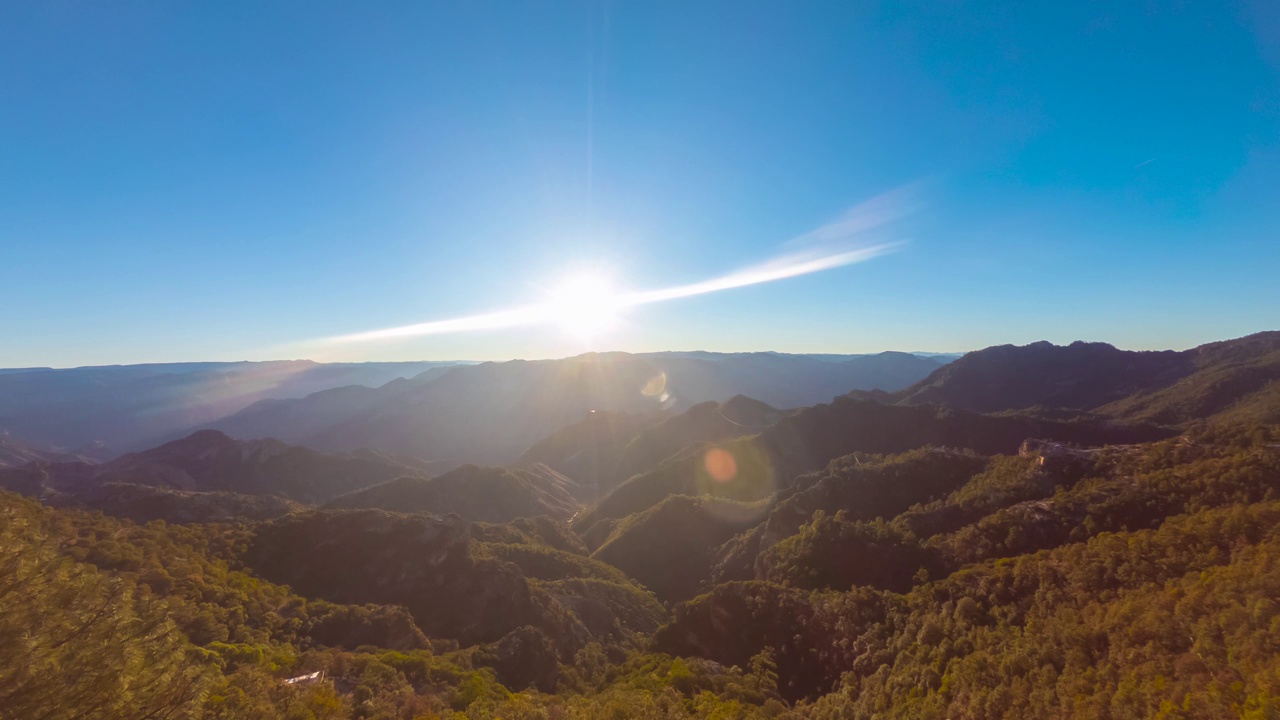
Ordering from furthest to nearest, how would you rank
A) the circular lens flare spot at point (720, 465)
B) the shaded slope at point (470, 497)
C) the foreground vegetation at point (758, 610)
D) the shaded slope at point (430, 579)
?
the circular lens flare spot at point (720, 465)
the shaded slope at point (470, 497)
the shaded slope at point (430, 579)
the foreground vegetation at point (758, 610)

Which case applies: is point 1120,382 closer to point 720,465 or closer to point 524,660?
point 720,465

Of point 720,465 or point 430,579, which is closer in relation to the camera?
point 430,579

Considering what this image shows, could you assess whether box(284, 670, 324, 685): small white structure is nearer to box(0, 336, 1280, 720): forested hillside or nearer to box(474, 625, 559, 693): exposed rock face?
box(0, 336, 1280, 720): forested hillside

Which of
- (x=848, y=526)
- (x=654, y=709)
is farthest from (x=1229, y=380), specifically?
(x=654, y=709)

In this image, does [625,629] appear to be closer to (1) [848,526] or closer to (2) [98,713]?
(1) [848,526]

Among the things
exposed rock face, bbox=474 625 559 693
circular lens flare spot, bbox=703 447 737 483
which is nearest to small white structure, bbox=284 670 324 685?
exposed rock face, bbox=474 625 559 693

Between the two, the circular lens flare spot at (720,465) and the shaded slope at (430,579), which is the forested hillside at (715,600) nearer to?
the shaded slope at (430,579)

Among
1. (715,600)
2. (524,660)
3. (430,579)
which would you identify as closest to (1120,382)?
(715,600)

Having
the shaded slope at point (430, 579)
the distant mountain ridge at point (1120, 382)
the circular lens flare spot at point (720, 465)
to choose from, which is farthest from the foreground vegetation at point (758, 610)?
the distant mountain ridge at point (1120, 382)

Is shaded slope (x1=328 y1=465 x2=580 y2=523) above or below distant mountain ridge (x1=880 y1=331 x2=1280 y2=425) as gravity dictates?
below
